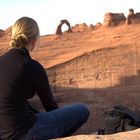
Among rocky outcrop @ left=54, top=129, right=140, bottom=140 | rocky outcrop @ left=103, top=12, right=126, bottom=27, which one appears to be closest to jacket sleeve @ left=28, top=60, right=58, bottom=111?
rocky outcrop @ left=54, top=129, right=140, bottom=140

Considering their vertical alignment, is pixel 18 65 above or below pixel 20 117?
above

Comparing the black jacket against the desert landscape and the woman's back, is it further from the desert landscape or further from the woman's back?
the desert landscape

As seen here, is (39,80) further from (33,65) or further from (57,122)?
(57,122)

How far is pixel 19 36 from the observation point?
5238mm

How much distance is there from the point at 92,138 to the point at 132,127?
0.80m

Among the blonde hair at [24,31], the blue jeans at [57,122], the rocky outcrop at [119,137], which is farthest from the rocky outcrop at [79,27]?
the blonde hair at [24,31]

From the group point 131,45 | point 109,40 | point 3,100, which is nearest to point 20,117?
point 3,100

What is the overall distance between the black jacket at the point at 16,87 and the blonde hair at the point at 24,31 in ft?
0.24

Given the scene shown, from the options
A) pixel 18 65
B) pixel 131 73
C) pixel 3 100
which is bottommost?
pixel 131 73

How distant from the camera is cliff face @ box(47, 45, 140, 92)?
15789 mm

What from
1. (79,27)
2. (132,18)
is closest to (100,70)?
(132,18)

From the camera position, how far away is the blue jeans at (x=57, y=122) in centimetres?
538

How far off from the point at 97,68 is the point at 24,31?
11526 millimetres

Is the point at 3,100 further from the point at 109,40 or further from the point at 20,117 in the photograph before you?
the point at 109,40
